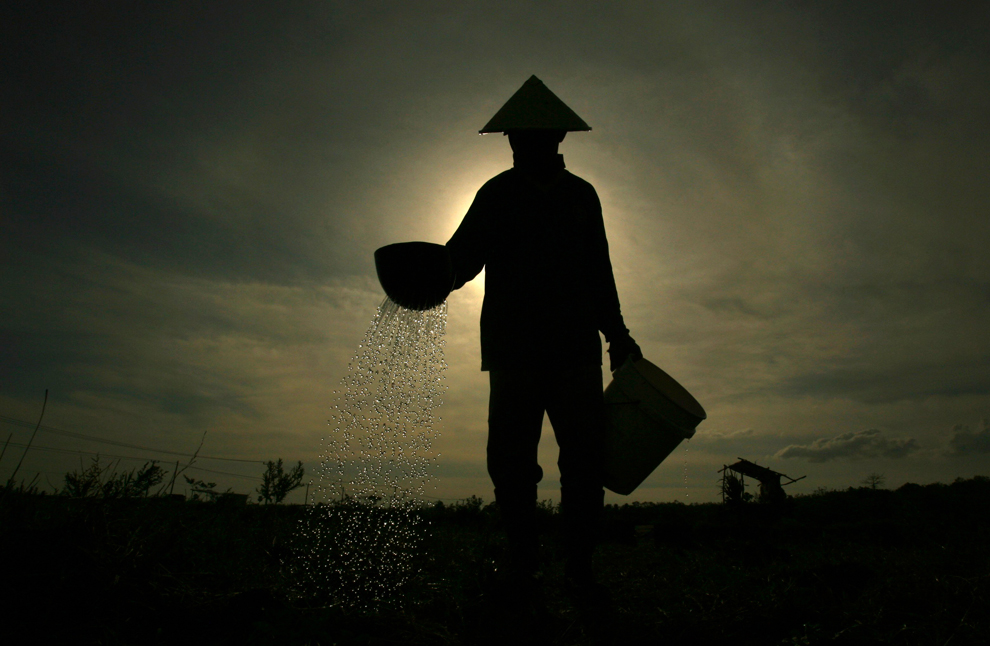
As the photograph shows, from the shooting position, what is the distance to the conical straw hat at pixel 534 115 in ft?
9.50

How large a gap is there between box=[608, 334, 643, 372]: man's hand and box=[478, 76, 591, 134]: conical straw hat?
3.66 ft

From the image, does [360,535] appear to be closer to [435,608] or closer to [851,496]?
[435,608]

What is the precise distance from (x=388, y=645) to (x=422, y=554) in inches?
74.2

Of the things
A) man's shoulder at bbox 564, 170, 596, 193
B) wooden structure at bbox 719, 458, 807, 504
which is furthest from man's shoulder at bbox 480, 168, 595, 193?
wooden structure at bbox 719, 458, 807, 504

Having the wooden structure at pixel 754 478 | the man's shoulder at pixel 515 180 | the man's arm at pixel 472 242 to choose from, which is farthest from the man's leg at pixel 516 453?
the wooden structure at pixel 754 478

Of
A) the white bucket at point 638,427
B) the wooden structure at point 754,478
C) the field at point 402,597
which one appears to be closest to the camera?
the field at point 402,597

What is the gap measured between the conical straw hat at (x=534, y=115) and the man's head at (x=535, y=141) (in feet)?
0.24

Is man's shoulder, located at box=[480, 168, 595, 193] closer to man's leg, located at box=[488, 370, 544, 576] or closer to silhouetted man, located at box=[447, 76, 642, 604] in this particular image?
silhouetted man, located at box=[447, 76, 642, 604]

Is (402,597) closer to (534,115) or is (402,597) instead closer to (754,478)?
(534,115)

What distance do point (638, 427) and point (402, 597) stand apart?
1.38m

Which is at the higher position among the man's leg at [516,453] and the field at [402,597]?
the man's leg at [516,453]

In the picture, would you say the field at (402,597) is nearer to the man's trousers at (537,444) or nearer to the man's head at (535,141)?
the man's trousers at (537,444)

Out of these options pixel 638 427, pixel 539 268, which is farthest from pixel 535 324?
pixel 638 427

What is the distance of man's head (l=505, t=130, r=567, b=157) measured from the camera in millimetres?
3006
